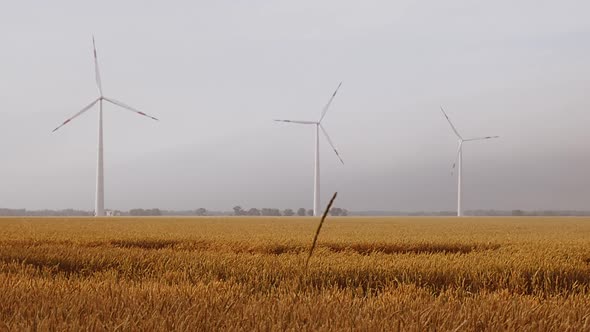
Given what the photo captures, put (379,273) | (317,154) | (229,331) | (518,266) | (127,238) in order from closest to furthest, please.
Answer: (229,331)
(379,273)
(518,266)
(127,238)
(317,154)

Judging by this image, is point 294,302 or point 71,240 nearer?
point 294,302

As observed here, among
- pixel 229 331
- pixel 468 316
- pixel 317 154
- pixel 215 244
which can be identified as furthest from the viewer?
pixel 317 154

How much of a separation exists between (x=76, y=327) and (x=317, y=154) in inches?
2894

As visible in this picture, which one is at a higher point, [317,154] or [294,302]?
[317,154]

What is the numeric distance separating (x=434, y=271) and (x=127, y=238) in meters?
11.0

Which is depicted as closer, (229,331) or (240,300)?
(229,331)

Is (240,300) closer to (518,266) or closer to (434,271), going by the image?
(434,271)

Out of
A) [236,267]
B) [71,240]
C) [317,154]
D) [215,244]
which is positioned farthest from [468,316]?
[317,154]

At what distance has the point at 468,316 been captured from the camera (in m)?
4.89

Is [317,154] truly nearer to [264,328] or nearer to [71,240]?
[71,240]

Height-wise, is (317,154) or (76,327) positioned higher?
(317,154)

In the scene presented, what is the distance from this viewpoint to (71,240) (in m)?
16.6

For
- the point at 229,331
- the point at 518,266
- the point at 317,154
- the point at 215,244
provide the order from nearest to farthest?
1. the point at 229,331
2. the point at 518,266
3. the point at 215,244
4. the point at 317,154

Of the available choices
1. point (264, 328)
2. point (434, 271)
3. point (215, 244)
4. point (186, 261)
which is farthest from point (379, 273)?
point (215, 244)
